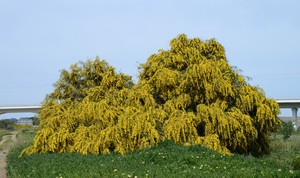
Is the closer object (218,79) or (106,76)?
(218,79)

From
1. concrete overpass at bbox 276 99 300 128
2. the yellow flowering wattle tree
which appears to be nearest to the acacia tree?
the yellow flowering wattle tree

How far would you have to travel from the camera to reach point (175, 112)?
1734cm

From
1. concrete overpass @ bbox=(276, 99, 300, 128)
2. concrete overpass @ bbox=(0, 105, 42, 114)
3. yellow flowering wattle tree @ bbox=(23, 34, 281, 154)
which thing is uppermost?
concrete overpass @ bbox=(0, 105, 42, 114)

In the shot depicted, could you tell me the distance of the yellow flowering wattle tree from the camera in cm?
1664

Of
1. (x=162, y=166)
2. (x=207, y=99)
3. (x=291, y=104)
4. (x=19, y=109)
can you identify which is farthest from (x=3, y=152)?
(x=291, y=104)

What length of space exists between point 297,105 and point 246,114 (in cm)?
4382

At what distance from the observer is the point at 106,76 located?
20734 mm

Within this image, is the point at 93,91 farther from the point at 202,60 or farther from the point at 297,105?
the point at 297,105

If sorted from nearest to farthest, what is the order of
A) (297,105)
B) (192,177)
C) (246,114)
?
(192,177), (246,114), (297,105)

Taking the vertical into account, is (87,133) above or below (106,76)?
below

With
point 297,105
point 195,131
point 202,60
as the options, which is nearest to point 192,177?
point 195,131

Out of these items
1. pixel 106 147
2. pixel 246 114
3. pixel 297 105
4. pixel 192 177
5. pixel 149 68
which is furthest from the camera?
pixel 297 105

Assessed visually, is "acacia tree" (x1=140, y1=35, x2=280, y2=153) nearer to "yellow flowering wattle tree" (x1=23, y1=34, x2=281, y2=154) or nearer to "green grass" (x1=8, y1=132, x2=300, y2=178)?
A: "yellow flowering wattle tree" (x1=23, y1=34, x2=281, y2=154)

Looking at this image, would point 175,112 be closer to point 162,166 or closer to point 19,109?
point 162,166
